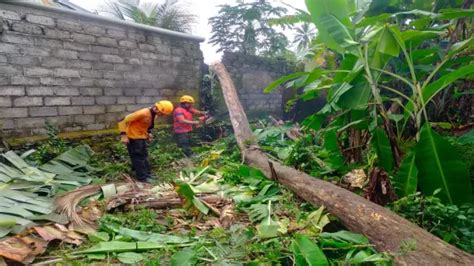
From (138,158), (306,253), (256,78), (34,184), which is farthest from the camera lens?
(256,78)

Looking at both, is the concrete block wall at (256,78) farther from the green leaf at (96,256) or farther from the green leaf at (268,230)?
the green leaf at (96,256)

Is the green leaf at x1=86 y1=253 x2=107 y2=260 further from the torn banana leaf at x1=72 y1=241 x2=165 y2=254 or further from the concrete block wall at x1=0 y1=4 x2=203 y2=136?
the concrete block wall at x1=0 y1=4 x2=203 y2=136

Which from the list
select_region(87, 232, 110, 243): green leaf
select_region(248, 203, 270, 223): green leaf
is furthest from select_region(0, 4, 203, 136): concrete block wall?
select_region(248, 203, 270, 223): green leaf

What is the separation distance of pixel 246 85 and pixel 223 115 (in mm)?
1323

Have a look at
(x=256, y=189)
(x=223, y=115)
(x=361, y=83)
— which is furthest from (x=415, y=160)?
(x=223, y=115)

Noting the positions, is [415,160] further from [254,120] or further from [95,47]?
[254,120]

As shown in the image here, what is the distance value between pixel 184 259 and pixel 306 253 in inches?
30.7

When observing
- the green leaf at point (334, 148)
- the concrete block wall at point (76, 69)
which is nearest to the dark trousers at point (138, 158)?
the concrete block wall at point (76, 69)

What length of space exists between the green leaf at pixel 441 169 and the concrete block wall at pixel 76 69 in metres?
4.76

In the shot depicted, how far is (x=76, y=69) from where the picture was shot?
4.78 m

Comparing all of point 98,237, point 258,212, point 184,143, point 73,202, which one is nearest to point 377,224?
point 258,212

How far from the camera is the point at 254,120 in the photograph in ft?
26.8

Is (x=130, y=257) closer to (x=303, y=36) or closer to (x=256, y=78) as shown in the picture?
(x=256, y=78)

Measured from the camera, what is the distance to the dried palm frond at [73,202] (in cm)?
262
